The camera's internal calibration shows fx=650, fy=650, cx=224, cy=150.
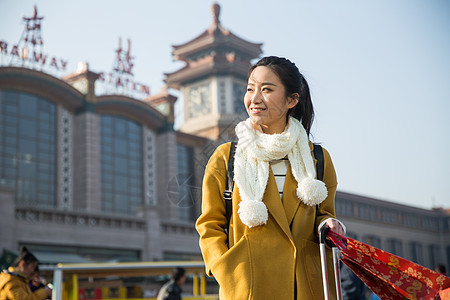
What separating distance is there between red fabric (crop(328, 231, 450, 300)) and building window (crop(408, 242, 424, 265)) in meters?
67.3

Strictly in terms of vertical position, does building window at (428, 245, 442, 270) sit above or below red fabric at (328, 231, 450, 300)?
above

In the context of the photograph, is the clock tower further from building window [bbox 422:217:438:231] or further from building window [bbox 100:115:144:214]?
building window [bbox 422:217:438:231]

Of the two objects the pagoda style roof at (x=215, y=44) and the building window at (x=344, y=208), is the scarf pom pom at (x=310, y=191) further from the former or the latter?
the pagoda style roof at (x=215, y=44)

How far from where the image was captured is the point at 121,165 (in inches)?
1610

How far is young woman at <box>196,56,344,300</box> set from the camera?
2.91 m

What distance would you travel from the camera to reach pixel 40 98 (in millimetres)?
37094

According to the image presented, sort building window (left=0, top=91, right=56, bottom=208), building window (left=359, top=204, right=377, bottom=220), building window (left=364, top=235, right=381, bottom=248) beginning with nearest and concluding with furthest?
building window (left=0, top=91, right=56, bottom=208) → building window (left=364, top=235, right=381, bottom=248) → building window (left=359, top=204, right=377, bottom=220)

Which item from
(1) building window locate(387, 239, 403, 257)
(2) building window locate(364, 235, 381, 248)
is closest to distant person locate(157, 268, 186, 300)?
(2) building window locate(364, 235, 381, 248)

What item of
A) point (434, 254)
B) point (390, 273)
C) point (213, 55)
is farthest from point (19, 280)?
point (434, 254)

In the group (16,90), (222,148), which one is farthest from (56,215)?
(222,148)

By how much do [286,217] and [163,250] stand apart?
111 feet

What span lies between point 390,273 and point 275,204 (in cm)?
60

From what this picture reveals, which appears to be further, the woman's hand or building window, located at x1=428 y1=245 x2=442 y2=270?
building window, located at x1=428 y1=245 x2=442 y2=270

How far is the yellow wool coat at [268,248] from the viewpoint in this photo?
114 inches
